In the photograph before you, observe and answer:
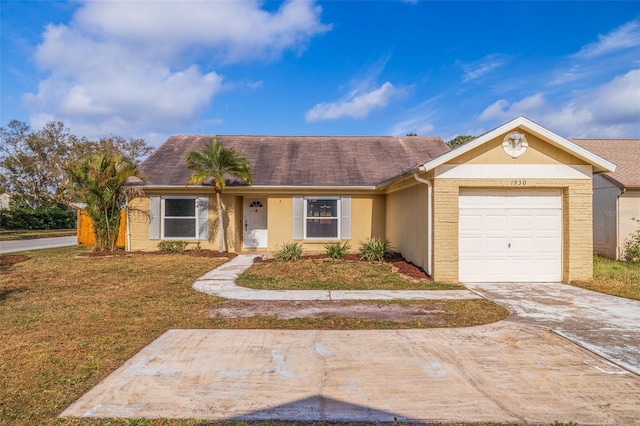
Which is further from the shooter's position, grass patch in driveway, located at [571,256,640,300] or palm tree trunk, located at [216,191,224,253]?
palm tree trunk, located at [216,191,224,253]

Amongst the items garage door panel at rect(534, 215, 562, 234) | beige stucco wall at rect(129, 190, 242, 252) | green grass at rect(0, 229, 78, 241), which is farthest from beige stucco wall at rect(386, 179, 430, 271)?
green grass at rect(0, 229, 78, 241)

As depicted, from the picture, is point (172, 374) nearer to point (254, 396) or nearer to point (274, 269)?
point (254, 396)

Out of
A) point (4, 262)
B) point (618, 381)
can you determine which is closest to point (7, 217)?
point (4, 262)

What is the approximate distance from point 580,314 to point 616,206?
9.21 meters

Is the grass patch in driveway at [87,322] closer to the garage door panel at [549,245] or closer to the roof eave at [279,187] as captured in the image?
the garage door panel at [549,245]

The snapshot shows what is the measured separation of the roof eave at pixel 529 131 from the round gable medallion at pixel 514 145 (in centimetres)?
20

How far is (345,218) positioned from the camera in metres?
14.2

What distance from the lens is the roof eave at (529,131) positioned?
874 centimetres

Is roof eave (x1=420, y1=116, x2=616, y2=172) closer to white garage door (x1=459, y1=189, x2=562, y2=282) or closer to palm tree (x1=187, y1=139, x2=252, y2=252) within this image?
white garage door (x1=459, y1=189, x2=562, y2=282)

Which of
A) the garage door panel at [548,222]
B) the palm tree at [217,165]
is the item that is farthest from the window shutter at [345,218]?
the garage door panel at [548,222]

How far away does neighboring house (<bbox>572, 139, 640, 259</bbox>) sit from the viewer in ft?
42.8

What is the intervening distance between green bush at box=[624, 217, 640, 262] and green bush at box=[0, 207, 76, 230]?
126 feet

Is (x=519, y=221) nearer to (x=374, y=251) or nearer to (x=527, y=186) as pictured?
(x=527, y=186)

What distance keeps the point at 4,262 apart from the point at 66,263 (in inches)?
85.7
